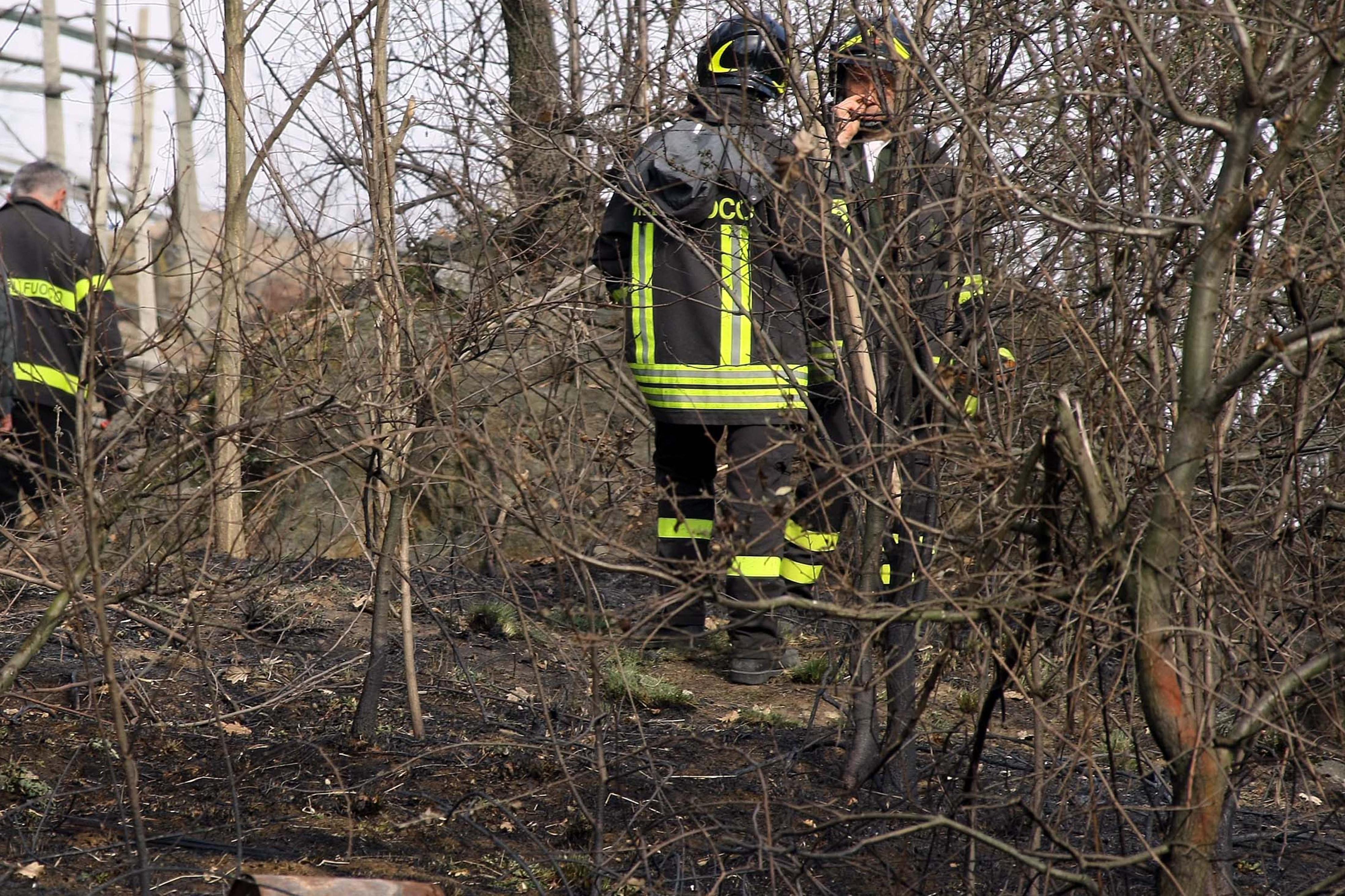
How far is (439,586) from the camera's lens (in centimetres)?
698

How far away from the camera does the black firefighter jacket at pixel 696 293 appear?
16.2 ft

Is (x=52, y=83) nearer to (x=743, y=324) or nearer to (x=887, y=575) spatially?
(x=743, y=324)

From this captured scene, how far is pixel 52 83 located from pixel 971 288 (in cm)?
643

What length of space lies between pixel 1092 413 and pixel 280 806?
8.07 feet

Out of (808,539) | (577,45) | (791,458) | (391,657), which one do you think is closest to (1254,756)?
(808,539)

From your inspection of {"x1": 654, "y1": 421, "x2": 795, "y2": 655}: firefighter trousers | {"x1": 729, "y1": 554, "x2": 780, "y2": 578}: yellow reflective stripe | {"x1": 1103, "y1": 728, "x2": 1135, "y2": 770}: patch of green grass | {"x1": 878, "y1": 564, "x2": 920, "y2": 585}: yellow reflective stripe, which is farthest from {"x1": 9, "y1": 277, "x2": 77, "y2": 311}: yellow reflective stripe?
{"x1": 1103, "y1": 728, "x2": 1135, "y2": 770}: patch of green grass

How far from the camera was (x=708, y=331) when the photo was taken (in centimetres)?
530

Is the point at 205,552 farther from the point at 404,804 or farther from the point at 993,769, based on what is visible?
the point at 993,769

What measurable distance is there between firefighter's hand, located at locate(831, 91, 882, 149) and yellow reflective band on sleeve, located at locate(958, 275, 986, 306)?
1.62 ft

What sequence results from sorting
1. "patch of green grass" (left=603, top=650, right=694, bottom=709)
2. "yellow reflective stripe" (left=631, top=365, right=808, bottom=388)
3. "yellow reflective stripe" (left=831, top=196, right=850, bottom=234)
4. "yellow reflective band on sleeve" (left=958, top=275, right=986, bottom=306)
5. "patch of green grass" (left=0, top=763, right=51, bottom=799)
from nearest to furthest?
"yellow reflective stripe" (left=831, top=196, right=850, bottom=234), "yellow reflective band on sleeve" (left=958, top=275, right=986, bottom=306), "patch of green grass" (left=0, top=763, right=51, bottom=799), "patch of green grass" (left=603, top=650, right=694, bottom=709), "yellow reflective stripe" (left=631, top=365, right=808, bottom=388)

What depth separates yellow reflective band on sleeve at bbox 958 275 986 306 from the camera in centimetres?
340

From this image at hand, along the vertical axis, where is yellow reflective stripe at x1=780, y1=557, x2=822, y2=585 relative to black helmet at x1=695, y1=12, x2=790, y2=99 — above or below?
below

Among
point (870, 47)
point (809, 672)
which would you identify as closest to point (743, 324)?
point (809, 672)

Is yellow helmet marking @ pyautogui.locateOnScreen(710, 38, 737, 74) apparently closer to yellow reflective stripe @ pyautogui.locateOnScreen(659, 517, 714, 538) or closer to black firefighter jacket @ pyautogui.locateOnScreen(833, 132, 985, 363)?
black firefighter jacket @ pyautogui.locateOnScreen(833, 132, 985, 363)
